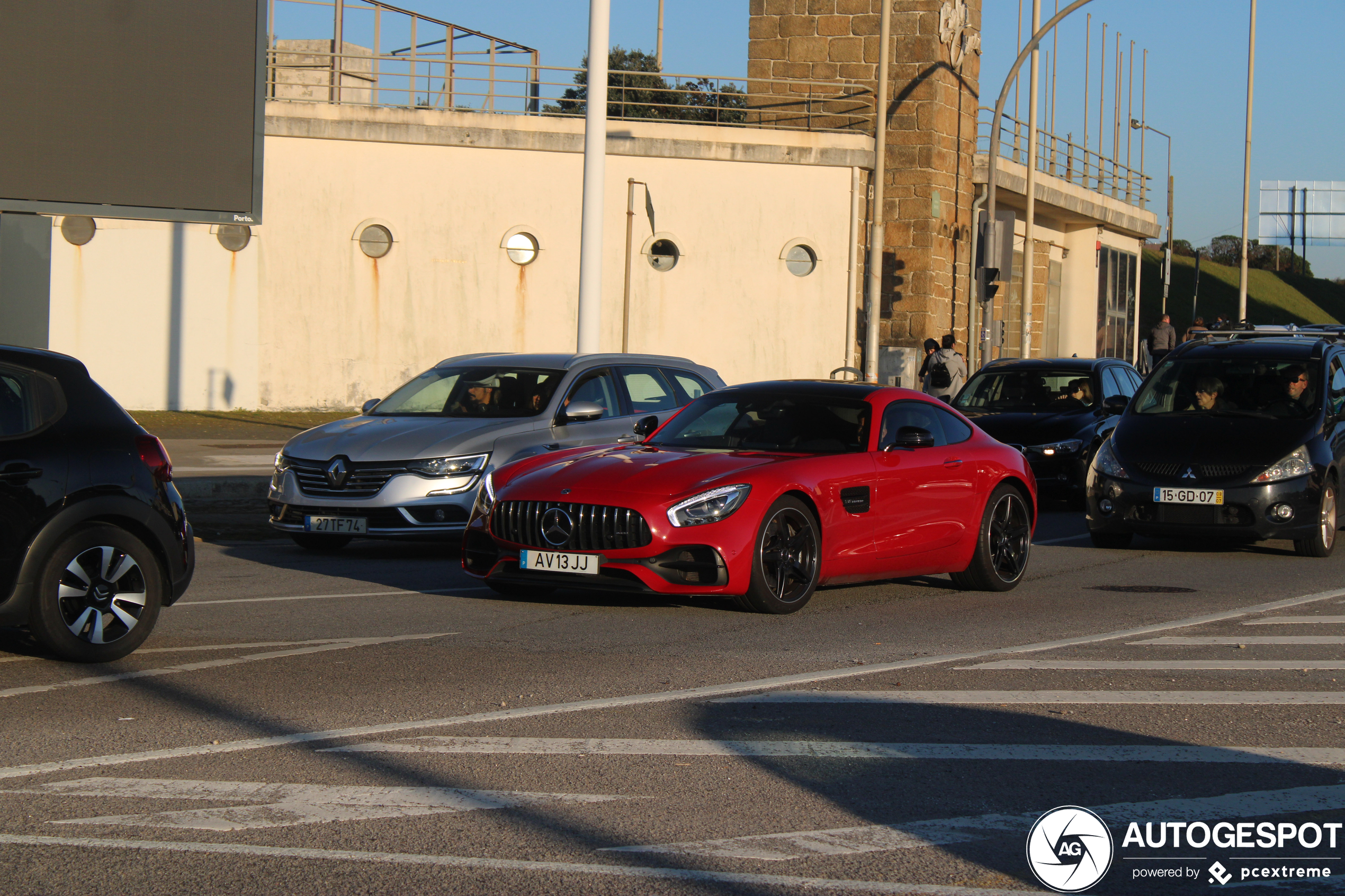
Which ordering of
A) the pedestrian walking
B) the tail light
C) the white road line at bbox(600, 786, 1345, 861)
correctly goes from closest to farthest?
1. the white road line at bbox(600, 786, 1345, 861)
2. the tail light
3. the pedestrian walking

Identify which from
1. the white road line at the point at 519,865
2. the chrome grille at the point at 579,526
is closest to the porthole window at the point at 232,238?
the chrome grille at the point at 579,526

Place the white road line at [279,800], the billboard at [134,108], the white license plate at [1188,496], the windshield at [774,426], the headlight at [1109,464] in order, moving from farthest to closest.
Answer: the billboard at [134,108] < the headlight at [1109,464] < the white license plate at [1188,496] < the windshield at [774,426] < the white road line at [279,800]

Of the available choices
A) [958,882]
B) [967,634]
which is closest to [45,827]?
[958,882]

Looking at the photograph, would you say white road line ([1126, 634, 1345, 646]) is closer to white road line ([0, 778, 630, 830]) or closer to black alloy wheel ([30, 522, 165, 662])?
white road line ([0, 778, 630, 830])

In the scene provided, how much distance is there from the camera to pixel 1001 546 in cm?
1057

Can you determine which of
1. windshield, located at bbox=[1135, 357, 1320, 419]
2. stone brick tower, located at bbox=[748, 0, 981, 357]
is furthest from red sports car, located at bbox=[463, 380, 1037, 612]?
stone brick tower, located at bbox=[748, 0, 981, 357]

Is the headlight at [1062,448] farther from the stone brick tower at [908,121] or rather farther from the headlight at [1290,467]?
the stone brick tower at [908,121]

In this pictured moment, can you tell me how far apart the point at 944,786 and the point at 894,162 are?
26.9 metres

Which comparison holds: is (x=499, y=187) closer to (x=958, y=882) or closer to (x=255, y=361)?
(x=255, y=361)

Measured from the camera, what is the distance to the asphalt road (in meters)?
4.27

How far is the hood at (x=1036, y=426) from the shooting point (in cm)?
1694

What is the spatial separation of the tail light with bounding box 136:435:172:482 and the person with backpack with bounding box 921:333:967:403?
594 inches

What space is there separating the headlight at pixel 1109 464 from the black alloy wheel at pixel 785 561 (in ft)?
15.5

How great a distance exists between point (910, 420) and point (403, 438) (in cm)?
387
